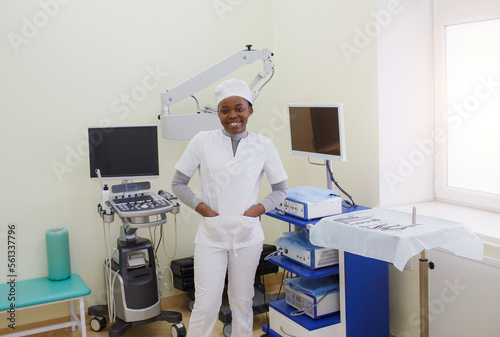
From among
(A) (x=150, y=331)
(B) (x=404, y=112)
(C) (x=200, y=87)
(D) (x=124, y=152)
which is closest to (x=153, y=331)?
(A) (x=150, y=331)

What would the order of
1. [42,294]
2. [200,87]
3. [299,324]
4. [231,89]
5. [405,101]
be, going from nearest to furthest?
[231,89], [299,324], [42,294], [405,101], [200,87]

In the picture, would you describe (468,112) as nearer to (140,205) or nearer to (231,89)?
(231,89)

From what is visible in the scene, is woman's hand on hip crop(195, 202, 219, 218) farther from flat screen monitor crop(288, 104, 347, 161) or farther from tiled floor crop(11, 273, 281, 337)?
tiled floor crop(11, 273, 281, 337)

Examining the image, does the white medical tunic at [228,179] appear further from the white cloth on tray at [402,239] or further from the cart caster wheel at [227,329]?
the cart caster wheel at [227,329]

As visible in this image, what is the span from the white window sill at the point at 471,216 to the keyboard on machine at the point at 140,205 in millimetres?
1324

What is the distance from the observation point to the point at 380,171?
293 cm

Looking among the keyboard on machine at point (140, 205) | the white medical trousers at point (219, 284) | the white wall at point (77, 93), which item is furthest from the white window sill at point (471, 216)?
the white wall at point (77, 93)

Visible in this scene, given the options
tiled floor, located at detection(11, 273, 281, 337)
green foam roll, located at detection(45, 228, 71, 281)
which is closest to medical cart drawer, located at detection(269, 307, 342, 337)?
tiled floor, located at detection(11, 273, 281, 337)

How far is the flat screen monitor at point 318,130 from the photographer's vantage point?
262 cm

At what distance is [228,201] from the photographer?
2385 mm

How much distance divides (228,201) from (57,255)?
1306 mm

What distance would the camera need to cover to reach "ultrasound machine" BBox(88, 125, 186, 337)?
2.95m

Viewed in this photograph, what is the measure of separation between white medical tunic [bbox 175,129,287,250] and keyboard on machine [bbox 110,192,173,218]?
0.45 m

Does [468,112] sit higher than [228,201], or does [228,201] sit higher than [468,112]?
[468,112]
